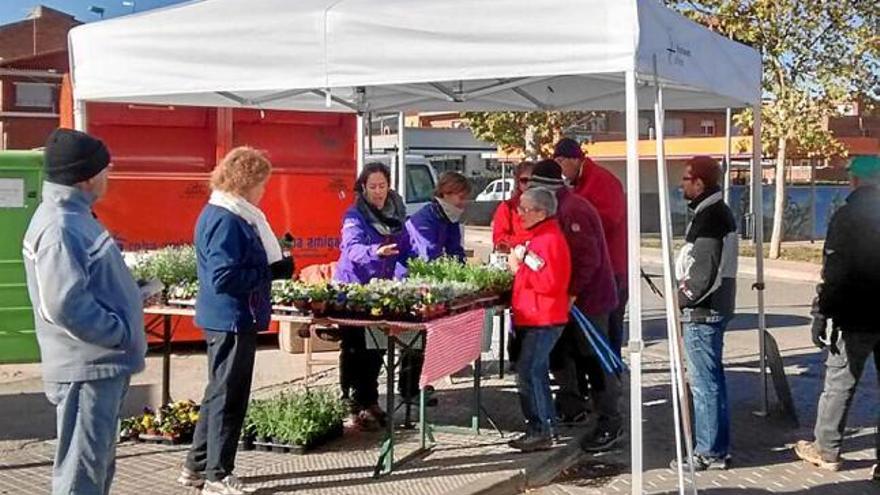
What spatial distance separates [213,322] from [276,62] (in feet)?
5.14

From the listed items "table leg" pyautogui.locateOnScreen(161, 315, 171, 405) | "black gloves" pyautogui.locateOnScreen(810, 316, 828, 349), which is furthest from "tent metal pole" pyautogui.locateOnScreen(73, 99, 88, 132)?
"black gloves" pyautogui.locateOnScreen(810, 316, 828, 349)

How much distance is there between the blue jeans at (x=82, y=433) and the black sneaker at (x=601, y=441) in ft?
12.1

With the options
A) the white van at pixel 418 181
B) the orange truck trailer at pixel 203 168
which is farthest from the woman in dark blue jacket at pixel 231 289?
the white van at pixel 418 181

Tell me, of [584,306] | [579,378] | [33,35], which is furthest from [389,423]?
[33,35]

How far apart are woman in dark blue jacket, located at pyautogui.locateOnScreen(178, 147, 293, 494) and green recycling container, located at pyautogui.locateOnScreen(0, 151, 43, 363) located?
3.56 m

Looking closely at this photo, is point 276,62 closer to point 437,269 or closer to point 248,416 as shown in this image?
point 437,269

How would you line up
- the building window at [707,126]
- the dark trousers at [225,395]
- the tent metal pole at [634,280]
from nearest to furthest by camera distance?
the tent metal pole at [634,280] → the dark trousers at [225,395] → the building window at [707,126]

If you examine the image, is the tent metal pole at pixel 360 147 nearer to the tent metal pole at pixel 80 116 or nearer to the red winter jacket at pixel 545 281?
the tent metal pole at pixel 80 116

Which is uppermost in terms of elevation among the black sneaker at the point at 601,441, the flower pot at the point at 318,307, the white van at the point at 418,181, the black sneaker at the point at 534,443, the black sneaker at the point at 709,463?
the white van at the point at 418,181

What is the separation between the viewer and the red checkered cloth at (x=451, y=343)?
19.0 feet

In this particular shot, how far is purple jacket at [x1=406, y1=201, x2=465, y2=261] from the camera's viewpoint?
298 inches

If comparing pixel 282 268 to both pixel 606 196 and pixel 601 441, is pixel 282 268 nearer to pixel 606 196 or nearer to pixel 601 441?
pixel 601 441

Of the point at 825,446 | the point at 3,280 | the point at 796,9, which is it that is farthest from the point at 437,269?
the point at 796,9

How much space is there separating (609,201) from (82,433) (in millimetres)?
4645
